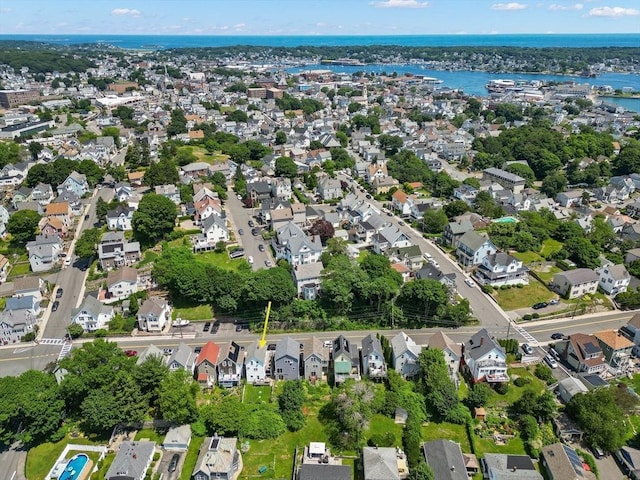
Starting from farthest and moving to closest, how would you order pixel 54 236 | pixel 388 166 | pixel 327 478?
pixel 388 166 < pixel 54 236 < pixel 327 478

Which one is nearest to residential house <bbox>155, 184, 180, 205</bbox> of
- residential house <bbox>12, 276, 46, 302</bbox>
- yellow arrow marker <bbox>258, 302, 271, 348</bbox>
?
residential house <bbox>12, 276, 46, 302</bbox>

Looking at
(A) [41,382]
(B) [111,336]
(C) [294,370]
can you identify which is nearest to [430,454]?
(C) [294,370]

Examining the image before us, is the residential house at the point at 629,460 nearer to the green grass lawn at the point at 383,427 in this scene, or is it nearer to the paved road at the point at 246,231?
the green grass lawn at the point at 383,427

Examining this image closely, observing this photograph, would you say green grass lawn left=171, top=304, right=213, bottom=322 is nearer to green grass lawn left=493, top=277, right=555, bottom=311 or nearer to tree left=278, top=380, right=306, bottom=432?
tree left=278, top=380, right=306, bottom=432

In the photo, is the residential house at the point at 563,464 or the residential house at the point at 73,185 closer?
the residential house at the point at 563,464

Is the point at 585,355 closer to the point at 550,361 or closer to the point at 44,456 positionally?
the point at 550,361

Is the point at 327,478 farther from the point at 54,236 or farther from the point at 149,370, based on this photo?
the point at 54,236

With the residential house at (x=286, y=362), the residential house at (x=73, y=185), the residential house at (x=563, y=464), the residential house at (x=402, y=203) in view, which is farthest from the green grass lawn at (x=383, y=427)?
the residential house at (x=73, y=185)
